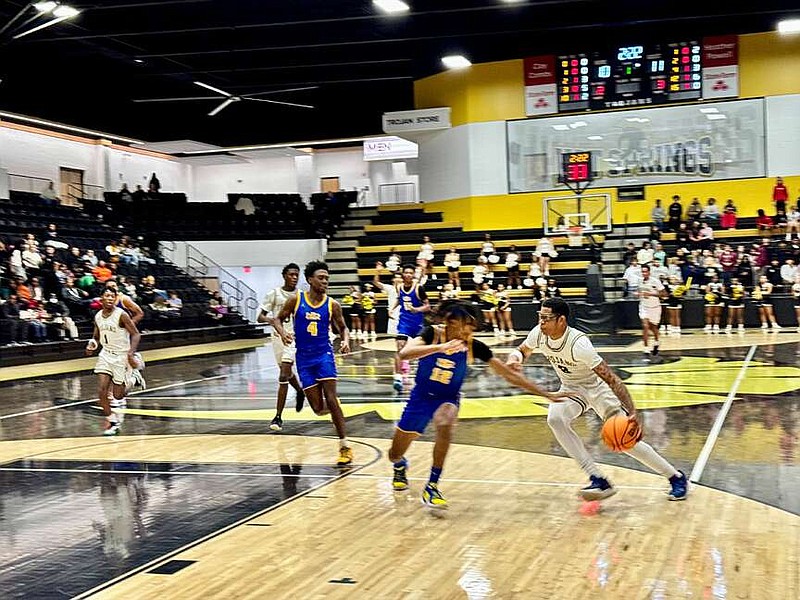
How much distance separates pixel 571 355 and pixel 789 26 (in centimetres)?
2457

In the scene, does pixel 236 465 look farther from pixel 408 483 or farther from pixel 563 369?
pixel 563 369

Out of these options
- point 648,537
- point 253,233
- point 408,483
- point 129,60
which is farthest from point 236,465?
point 253,233

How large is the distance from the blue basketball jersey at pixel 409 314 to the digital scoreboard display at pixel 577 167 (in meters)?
16.0

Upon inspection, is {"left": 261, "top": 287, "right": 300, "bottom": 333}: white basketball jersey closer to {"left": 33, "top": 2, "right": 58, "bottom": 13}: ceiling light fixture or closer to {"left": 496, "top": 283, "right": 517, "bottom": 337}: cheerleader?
{"left": 33, "top": 2, "right": 58, "bottom": 13}: ceiling light fixture

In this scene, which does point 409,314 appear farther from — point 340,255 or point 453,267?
point 340,255

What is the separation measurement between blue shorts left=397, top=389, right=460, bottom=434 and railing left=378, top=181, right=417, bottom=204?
34.0m

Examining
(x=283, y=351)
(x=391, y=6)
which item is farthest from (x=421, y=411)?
(x=391, y=6)

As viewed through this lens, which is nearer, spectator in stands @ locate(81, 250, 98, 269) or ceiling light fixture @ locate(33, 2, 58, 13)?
ceiling light fixture @ locate(33, 2, 58, 13)

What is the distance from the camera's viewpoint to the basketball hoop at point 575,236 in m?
28.1

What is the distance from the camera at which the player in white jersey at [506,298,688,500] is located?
6.57 meters

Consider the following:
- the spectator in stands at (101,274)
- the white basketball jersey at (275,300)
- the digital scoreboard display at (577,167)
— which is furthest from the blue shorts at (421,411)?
the digital scoreboard display at (577,167)

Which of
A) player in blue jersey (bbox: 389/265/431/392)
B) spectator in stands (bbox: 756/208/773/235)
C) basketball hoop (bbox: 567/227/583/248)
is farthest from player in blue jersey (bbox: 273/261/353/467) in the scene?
spectator in stands (bbox: 756/208/773/235)

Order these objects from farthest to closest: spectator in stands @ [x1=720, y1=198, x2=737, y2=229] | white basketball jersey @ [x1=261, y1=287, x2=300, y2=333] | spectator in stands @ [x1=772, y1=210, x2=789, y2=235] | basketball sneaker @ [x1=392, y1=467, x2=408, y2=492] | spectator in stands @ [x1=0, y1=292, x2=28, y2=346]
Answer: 1. spectator in stands @ [x1=720, y1=198, x2=737, y2=229]
2. spectator in stands @ [x1=772, y1=210, x2=789, y2=235]
3. spectator in stands @ [x1=0, y1=292, x2=28, y2=346]
4. white basketball jersey @ [x1=261, y1=287, x2=300, y2=333]
5. basketball sneaker @ [x1=392, y1=467, x2=408, y2=492]

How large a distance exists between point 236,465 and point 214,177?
39514 millimetres
